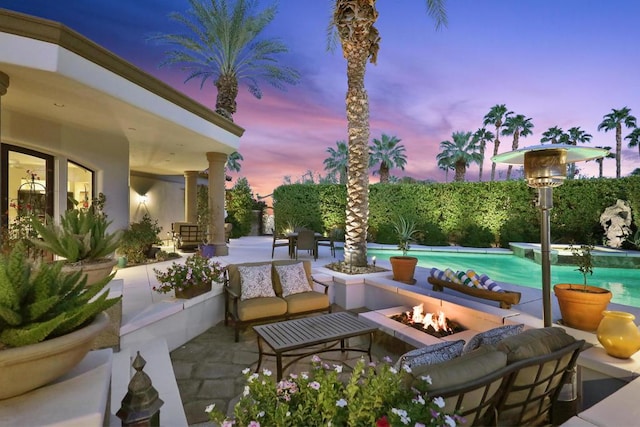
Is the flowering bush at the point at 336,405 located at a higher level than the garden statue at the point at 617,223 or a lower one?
lower

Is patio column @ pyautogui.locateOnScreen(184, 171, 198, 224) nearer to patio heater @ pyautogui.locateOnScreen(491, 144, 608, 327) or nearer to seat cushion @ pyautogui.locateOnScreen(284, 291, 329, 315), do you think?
seat cushion @ pyautogui.locateOnScreen(284, 291, 329, 315)

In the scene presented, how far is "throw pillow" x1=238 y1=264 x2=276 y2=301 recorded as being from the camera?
4855mm

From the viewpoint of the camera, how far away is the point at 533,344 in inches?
81.5

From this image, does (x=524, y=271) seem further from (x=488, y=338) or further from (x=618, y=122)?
(x=618, y=122)

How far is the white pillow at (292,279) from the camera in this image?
203 inches

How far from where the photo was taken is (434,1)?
26.2 feet

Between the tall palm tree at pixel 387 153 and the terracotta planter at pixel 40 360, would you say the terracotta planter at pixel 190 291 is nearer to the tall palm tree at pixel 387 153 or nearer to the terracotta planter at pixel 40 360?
the terracotta planter at pixel 40 360

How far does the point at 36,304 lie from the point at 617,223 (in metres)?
14.9

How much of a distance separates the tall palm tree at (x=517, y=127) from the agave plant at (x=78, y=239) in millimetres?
30098

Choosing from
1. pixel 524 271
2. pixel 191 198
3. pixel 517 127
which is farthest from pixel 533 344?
pixel 517 127

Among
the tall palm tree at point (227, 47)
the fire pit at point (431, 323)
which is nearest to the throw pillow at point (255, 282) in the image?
Result: the fire pit at point (431, 323)

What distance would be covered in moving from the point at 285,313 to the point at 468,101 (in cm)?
1988

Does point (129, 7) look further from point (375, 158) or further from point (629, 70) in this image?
point (629, 70)

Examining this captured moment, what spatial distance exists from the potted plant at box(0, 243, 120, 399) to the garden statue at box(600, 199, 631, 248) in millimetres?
14566
